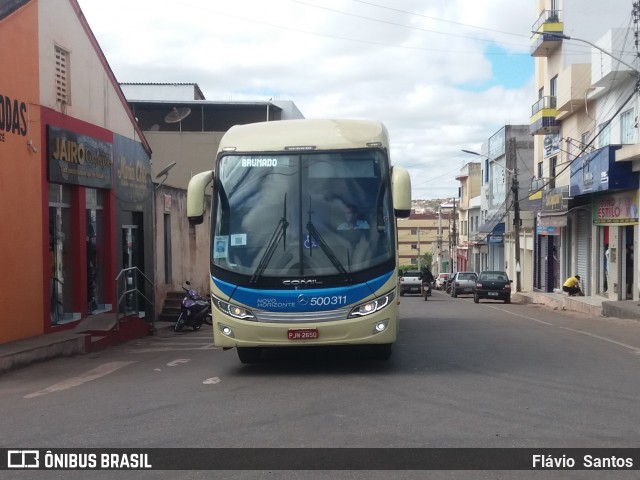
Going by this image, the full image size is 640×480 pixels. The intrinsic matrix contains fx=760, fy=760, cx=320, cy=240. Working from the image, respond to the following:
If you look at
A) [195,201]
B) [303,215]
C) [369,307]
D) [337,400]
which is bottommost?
[337,400]

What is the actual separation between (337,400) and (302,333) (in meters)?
1.58

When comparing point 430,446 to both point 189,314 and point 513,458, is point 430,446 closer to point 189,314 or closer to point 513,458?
point 513,458

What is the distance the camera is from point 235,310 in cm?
996

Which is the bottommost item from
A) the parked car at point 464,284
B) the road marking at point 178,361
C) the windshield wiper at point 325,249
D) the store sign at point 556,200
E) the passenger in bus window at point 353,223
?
the parked car at point 464,284

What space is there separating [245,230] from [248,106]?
103 feet

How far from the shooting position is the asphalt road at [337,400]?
6707mm

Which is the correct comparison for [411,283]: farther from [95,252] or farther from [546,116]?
[95,252]

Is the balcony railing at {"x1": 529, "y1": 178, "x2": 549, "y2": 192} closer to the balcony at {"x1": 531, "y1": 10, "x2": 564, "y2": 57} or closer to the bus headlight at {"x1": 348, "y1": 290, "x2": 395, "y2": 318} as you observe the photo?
the balcony at {"x1": 531, "y1": 10, "x2": 564, "y2": 57}

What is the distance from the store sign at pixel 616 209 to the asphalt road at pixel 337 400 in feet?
48.1

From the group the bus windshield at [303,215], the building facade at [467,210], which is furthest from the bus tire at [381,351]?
the building facade at [467,210]

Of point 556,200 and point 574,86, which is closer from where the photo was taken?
point 574,86

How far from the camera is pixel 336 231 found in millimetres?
10031

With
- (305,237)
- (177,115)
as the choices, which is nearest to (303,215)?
(305,237)

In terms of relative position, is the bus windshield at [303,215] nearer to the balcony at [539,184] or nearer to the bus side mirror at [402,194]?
the bus side mirror at [402,194]
